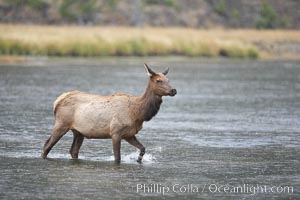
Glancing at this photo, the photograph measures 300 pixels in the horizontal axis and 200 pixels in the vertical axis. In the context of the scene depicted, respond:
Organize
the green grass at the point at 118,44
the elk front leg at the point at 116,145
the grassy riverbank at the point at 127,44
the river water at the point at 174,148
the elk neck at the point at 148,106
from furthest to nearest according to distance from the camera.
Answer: the grassy riverbank at the point at 127,44 → the green grass at the point at 118,44 → the elk neck at the point at 148,106 → the elk front leg at the point at 116,145 → the river water at the point at 174,148

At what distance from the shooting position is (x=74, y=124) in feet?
47.3

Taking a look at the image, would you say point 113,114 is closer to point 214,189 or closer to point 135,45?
point 214,189

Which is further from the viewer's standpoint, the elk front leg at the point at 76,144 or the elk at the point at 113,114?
the elk front leg at the point at 76,144

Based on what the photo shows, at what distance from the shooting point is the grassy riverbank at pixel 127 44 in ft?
148

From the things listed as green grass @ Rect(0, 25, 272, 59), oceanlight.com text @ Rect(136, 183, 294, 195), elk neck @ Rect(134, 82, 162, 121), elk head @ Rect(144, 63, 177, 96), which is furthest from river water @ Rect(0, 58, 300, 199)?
green grass @ Rect(0, 25, 272, 59)

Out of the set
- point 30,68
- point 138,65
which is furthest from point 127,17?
point 30,68

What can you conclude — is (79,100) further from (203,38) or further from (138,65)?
(203,38)

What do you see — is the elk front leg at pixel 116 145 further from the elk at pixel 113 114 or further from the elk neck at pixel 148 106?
the elk neck at pixel 148 106

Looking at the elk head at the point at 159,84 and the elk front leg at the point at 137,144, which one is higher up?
the elk head at the point at 159,84

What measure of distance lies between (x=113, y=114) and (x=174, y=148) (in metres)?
2.37

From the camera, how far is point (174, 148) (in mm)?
16234

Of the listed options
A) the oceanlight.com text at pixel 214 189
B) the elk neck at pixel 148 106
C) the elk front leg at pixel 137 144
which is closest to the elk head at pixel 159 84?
the elk neck at pixel 148 106

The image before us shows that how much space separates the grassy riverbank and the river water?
1166 centimetres

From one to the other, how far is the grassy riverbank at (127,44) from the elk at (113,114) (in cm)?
2942
